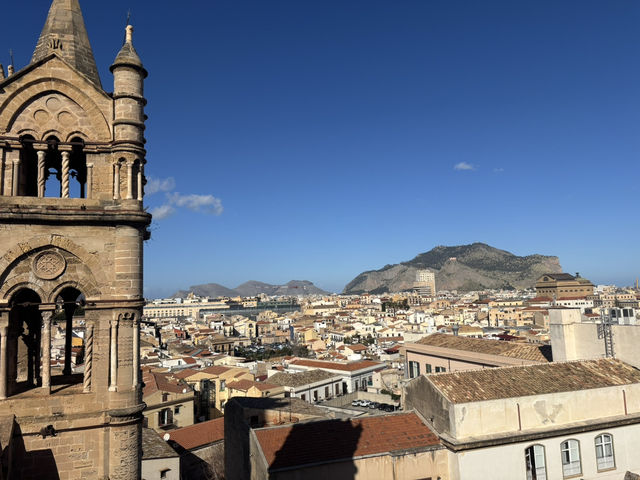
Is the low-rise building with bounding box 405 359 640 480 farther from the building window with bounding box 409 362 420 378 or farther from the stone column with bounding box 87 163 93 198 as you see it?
the building window with bounding box 409 362 420 378

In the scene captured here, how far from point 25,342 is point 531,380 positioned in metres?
19.9

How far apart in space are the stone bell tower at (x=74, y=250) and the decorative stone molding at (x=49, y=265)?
0.07 ft

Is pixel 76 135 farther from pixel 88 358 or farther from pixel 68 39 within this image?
pixel 88 358

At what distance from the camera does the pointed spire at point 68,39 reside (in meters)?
11.4

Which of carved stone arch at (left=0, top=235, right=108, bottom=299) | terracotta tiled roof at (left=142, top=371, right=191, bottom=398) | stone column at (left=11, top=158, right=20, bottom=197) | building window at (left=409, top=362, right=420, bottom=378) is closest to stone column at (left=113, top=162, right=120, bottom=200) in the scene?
carved stone arch at (left=0, top=235, right=108, bottom=299)

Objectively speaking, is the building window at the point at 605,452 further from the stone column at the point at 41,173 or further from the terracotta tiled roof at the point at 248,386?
the terracotta tiled roof at the point at 248,386

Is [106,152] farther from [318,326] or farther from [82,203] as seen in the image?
[318,326]

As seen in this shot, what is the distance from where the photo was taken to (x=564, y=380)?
22.0 meters

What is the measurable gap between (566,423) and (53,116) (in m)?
21.7

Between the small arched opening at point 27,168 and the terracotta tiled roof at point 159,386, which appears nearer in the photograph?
the small arched opening at point 27,168

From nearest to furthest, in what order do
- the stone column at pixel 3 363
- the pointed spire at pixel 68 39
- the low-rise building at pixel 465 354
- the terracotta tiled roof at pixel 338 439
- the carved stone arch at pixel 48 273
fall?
the stone column at pixel 3 363, the carved stone arch at pixel 48 273, the pointed spire at pixel 68 39, the terracotta tiled roof at pixel 338 439, the low-rise building at pixel 465 354

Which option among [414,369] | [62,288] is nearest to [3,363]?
[62,288]

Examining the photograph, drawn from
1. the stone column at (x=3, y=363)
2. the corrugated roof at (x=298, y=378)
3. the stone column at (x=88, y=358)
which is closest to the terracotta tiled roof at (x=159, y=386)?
the corrugated roof at (x=298, y=378)

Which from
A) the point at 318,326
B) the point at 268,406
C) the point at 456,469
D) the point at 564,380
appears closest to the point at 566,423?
the point at 564,380
